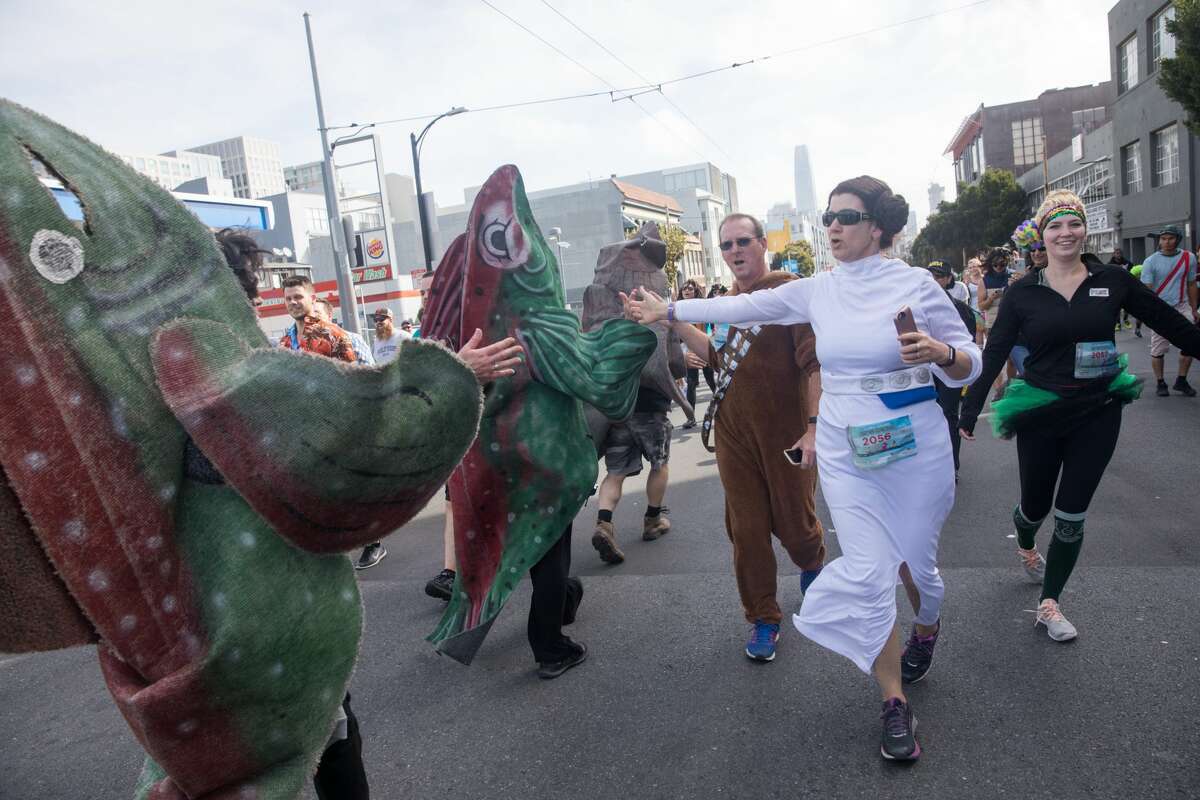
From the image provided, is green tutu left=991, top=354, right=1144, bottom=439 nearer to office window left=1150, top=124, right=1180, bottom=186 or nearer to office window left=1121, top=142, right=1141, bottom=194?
office window left=1150, top=124, right=1180, bottom=186

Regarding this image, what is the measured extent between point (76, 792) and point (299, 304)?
2572mm

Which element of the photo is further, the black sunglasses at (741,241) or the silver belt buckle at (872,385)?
the black sunglasses at (741,241)

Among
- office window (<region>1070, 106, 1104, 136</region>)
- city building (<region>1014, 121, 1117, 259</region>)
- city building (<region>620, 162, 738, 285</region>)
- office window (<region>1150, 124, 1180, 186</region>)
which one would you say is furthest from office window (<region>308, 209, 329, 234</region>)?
office window (<region>1150, 124, 1180, 186</region>)

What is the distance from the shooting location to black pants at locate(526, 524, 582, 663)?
3.22 meters

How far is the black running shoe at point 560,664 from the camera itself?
3355mm

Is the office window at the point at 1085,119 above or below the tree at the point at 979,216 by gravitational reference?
above

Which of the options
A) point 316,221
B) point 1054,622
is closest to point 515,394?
point 1054,622

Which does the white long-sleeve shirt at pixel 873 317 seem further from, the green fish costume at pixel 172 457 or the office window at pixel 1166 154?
the office window at pixel 1166 154

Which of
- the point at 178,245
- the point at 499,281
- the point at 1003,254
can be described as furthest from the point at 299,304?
the point at 1003,254

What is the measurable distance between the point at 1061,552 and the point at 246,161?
120229 mm

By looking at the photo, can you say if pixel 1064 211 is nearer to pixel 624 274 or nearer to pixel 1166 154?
pixel 624 274

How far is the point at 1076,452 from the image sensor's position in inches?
127

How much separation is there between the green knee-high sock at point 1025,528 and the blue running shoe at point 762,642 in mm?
1327

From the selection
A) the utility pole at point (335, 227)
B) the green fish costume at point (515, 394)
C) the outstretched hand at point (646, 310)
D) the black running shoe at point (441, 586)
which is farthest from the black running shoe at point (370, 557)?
the utility pole at point (335, 227)
